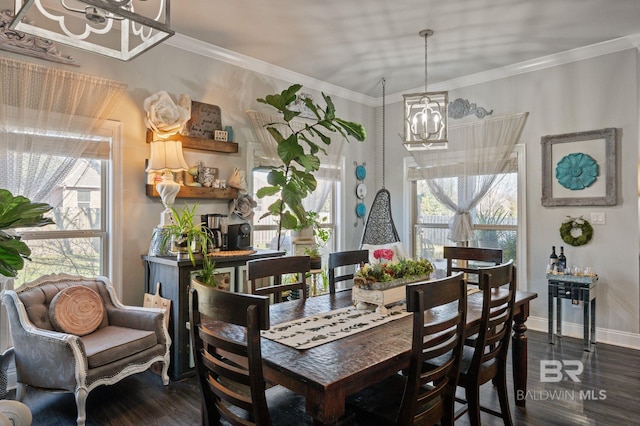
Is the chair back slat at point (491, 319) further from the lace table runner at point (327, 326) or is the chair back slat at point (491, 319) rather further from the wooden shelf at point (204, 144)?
the wooden shelf at point (204, 144)

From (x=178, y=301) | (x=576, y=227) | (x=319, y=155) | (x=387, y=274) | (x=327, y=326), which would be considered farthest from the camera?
(x=319, y=155)

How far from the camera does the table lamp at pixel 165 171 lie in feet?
10.7

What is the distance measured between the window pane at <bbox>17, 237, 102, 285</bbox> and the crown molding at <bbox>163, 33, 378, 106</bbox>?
190cm

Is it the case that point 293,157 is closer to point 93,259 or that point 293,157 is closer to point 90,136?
point 90,136

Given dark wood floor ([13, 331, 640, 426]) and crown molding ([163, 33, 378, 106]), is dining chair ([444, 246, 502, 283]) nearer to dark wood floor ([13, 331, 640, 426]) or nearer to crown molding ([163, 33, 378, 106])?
dark wood floor ([13, 331, 640, 426])

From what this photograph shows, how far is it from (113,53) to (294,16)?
1.93 m

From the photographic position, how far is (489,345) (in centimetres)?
218

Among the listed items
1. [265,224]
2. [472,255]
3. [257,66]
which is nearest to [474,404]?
[472,255]

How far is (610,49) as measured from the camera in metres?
3.87

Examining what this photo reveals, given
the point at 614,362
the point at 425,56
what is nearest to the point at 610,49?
the point at 425,56

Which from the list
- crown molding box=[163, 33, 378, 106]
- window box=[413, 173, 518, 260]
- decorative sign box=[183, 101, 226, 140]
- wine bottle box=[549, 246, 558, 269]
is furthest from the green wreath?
decorative sign box=[183, 101, 226, 140]

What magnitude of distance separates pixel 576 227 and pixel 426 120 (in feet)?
7.18

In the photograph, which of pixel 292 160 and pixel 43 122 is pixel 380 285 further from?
pixel 43 122

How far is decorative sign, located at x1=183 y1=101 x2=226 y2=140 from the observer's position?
12.3 feet
